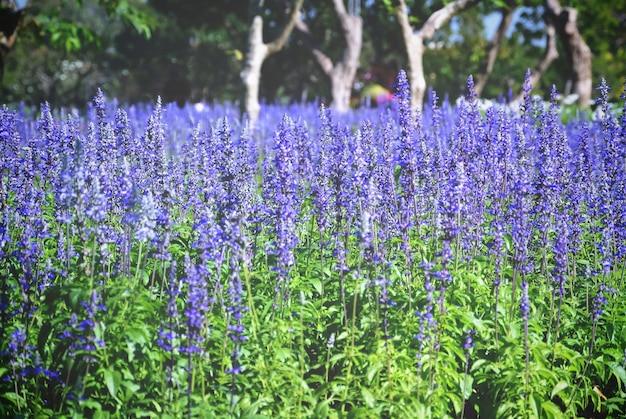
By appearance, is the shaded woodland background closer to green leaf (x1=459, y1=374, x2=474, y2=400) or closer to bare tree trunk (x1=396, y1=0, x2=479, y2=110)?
bare tree trunk (x1=396, y1=0, x2=479, y2=110)

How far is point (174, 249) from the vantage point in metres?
5.04

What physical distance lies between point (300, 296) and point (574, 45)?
26698 millimetres

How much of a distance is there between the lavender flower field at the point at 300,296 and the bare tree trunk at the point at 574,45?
74.4ft

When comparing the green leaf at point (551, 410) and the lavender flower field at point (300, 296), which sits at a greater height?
the lavender flower field at point (300, 296)

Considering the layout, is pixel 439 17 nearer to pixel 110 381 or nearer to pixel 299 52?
pixel 110 381

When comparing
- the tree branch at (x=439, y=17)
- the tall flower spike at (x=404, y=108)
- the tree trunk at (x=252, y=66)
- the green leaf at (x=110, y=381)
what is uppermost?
the tree branch at (x=439, y=17)

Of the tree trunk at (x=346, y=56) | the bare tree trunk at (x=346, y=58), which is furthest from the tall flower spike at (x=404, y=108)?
the tree trunk at (x=346, y=56)

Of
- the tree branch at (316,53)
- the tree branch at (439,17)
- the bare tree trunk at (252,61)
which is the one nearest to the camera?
the bare tree trunk at (252,61)

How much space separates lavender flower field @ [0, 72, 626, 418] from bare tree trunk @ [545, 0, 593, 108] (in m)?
22.7

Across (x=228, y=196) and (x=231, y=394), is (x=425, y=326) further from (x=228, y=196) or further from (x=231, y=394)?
(x=228, y=196)

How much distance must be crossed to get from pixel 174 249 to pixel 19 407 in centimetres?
167

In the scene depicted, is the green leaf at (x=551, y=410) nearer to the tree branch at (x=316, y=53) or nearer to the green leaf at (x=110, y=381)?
the green leaf at (x=110, y=381)

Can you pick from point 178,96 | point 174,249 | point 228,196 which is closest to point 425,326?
point 228,196

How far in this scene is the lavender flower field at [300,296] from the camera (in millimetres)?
3885
